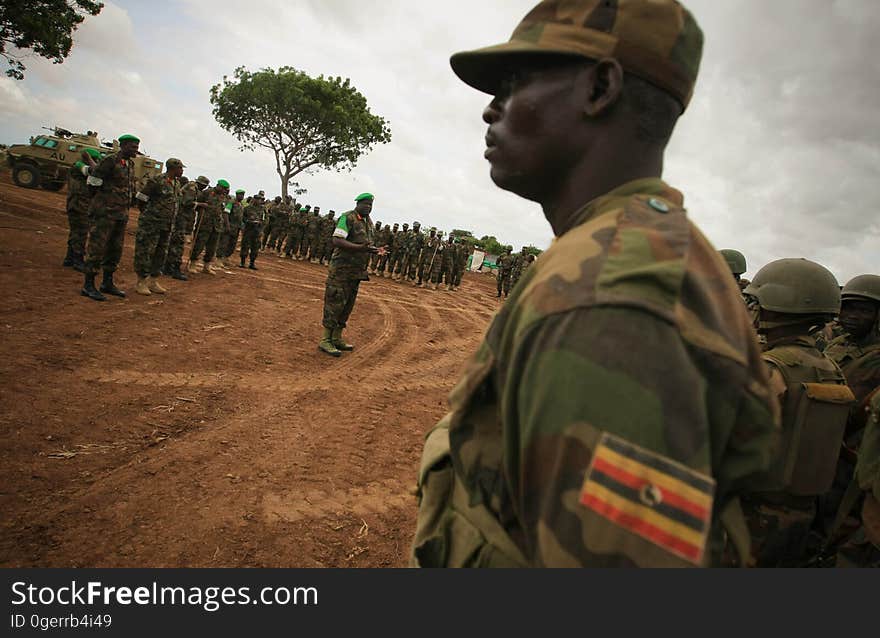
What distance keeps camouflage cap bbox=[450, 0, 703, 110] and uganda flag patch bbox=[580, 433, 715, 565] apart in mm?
742

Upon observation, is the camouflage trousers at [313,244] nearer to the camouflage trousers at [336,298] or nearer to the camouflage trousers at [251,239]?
the camouflage trousers at [251,239]

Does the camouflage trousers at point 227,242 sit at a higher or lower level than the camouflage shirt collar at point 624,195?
lower

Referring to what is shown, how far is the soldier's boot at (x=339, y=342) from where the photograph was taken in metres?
6.91

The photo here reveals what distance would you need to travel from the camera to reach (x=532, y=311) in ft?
2.33

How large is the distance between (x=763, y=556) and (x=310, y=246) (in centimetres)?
1811

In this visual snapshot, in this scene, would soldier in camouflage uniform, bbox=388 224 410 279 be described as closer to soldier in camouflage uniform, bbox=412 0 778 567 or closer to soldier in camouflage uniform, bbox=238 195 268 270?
soldier in camouflage uniform, bbox=238 195 268 270

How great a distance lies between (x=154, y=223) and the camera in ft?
26.0

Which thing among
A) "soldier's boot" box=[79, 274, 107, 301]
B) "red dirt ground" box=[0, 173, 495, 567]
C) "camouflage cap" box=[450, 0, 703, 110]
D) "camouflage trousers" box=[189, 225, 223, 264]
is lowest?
"red dirt ground" box=[0, 173, 495, 567]

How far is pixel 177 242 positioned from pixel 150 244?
1971 millimetres

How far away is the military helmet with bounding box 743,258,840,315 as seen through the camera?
2.87 metres

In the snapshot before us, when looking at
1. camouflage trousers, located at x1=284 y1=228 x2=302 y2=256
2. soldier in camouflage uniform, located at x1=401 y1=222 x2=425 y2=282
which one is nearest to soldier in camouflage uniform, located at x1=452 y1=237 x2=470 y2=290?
soldier in camouflage uniform, located at x1=401 y1=222 x2=425 y2=282

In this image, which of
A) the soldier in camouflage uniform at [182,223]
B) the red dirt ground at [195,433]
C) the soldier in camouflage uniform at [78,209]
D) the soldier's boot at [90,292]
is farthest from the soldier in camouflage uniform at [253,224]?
the soldier's boot at [90,292]

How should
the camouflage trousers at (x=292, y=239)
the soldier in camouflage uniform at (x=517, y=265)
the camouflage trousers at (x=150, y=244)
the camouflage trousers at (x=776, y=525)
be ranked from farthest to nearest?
the soldier in camouflage uniform at (x=517, y=265), the camouflage trousers at (x=292, y=239), the camouflage trousers at (x=150, y=244), the camouflage trousers at (x=776, y=525)

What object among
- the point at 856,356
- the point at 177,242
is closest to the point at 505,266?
the point at 177,242
